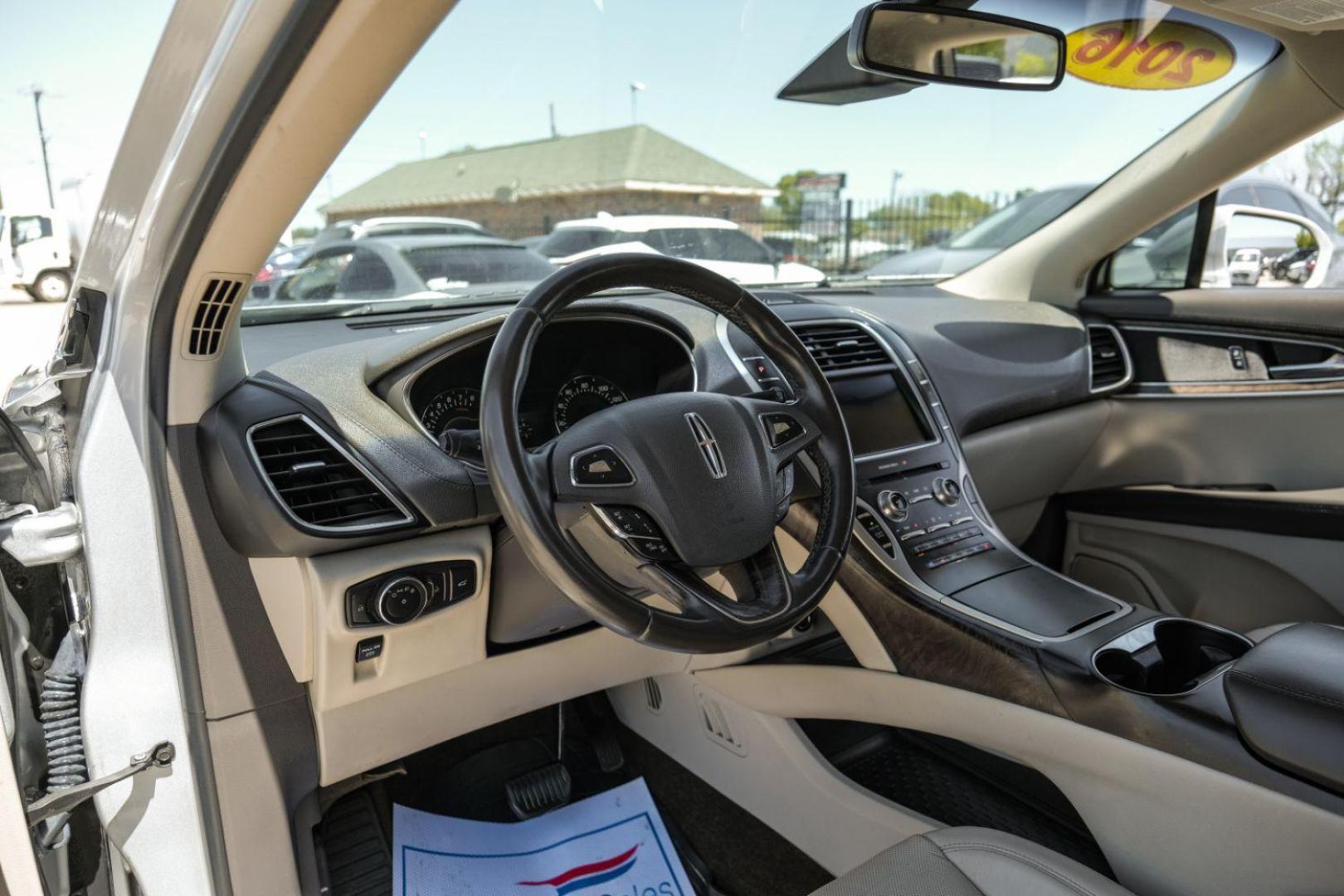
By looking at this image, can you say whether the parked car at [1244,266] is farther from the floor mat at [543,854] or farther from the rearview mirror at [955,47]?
the floor mat at [543,854]

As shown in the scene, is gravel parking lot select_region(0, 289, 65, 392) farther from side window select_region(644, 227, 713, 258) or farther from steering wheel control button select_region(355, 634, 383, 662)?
side window select_region(644, 227, 713, 258)

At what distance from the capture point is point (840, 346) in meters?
2.20

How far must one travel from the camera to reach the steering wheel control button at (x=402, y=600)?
1500 millimetres

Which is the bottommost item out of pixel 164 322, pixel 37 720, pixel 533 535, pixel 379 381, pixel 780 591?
pixel 37 720

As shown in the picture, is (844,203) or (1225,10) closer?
(1225,10)

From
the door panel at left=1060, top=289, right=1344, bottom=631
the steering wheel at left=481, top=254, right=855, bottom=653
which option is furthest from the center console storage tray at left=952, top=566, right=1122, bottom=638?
the door panel at left=1060, top=289, right=1344, bottom=631

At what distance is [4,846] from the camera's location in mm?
1406

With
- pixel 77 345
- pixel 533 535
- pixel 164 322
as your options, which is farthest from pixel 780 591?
pixel 77 345

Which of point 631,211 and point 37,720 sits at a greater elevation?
point 631,211

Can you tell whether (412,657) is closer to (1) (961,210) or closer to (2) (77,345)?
(2) (77,345)

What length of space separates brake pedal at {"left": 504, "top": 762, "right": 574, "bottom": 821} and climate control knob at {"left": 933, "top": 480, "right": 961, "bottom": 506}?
1.09 meters

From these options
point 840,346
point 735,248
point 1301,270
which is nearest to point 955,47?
point 840,346

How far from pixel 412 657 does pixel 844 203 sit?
2683 mm

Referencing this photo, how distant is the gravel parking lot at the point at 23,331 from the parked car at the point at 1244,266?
292cm
